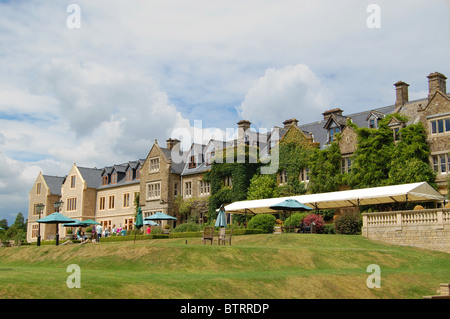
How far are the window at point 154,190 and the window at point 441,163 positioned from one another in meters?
32.4

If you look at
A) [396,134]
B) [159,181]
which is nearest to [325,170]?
[396,134]

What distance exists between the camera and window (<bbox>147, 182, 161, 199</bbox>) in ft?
206

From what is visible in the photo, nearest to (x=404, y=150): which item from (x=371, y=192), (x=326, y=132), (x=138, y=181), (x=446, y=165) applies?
(x=446, y=165)

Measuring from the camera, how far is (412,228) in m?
31.7

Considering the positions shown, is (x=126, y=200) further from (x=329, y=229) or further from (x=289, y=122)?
(x=329, y=229)

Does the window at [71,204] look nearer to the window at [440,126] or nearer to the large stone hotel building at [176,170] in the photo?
the large stone hotel building at [176,170]

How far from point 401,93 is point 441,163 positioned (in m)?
9.22

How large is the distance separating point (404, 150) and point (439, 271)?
729 inches

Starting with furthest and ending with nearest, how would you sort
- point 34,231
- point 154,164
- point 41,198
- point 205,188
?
1. point 41,198
2. point 34,231
3. point 154,164
4. point 205,188

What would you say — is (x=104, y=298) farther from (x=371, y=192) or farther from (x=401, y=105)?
(x=401, y=105)

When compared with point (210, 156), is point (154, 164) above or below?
below

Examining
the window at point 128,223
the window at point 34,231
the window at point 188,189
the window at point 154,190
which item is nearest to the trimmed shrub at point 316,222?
the window at point 188,189

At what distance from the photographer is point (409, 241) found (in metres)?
31.6

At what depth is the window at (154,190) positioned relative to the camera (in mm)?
62844
